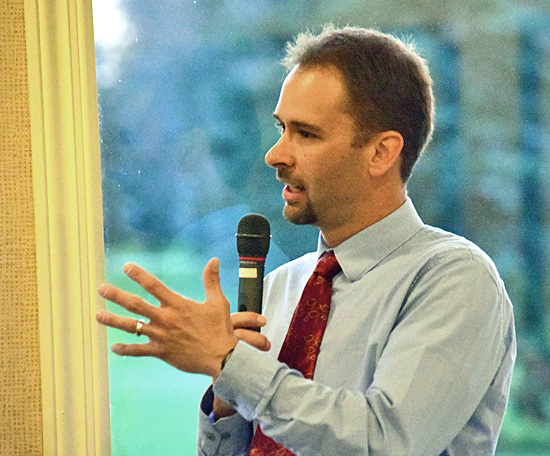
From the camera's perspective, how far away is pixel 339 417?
1.13 m

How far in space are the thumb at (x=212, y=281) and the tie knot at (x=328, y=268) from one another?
Result: 0.41m

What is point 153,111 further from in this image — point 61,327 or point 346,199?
point 346,199

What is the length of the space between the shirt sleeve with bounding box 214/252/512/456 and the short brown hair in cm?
43

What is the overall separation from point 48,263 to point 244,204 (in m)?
0.67

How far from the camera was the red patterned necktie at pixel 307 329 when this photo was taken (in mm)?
1360

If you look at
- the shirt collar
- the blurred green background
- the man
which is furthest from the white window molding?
the shirt collar

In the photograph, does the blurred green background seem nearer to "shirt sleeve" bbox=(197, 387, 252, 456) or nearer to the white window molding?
the white window molding

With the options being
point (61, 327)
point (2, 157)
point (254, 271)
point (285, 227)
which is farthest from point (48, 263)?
point (254, 271)

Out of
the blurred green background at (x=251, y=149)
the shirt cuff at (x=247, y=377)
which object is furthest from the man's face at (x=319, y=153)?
the blurred green background at (x=251, y=149)

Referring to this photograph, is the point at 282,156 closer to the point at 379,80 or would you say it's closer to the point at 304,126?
the point at 304,126

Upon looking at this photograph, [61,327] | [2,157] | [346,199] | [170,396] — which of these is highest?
[2,157]

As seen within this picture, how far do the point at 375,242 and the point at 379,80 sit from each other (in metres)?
0.37

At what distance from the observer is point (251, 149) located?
2.34 meters

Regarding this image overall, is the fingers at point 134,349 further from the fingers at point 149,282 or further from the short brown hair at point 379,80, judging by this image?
the short brown hair at point 379,80
